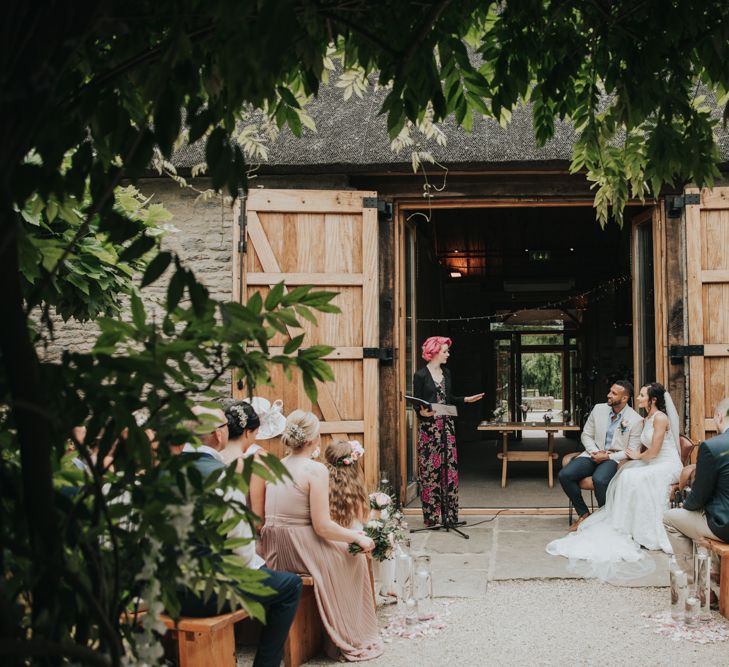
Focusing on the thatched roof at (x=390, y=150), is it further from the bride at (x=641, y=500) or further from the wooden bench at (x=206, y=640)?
the wooden bench at (x=206, y=640)

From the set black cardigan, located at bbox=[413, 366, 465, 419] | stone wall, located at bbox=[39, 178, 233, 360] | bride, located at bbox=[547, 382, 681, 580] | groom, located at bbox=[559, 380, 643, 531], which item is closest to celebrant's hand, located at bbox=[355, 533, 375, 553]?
bride, located at bbox=[547, 382, 681, 580]

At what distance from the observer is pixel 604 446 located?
24.3 ft

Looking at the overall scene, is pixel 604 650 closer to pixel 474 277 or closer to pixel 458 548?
pixel 458 548

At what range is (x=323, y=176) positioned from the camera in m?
7.33

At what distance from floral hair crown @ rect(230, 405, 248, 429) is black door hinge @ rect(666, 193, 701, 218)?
4.57 m

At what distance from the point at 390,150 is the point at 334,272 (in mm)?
1145

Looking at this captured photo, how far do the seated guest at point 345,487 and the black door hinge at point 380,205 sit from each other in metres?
3.00

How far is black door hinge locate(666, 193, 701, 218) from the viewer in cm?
693

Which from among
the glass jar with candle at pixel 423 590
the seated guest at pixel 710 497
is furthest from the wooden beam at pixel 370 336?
the seated guest at pixel 710 497

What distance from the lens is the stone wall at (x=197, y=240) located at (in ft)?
23.8

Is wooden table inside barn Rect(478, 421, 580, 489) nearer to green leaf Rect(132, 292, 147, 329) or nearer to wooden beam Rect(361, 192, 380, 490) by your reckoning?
wooden beam Rect(361, 192, 380, 490)

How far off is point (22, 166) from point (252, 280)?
5.70 m

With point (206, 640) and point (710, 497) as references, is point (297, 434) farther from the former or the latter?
point (710, 497)

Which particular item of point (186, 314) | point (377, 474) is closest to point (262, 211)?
point (377, 474)
